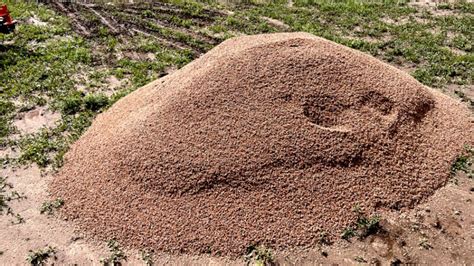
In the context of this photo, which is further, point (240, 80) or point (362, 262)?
point (240, 80)

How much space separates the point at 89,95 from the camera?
9172mm

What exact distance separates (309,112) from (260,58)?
1.29 m

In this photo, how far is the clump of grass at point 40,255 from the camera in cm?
598

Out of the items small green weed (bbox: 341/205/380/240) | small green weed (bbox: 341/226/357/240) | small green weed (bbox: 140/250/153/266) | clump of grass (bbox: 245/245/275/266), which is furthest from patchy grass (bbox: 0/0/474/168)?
small green weed (bbox: 341/226/357/240)

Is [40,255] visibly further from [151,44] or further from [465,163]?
[151,44]

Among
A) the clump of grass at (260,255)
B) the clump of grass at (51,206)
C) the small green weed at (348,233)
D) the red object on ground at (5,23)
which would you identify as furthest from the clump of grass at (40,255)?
the red object on ground at (5,23)

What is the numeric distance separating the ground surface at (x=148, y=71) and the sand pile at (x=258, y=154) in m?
0.35

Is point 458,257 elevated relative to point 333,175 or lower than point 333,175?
lower

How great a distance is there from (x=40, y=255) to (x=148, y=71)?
17.8 ft

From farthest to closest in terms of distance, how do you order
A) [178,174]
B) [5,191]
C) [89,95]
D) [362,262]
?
[89,95] < [5,191] < [178,174] < [362,262]

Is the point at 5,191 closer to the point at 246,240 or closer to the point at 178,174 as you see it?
the point at 178,174

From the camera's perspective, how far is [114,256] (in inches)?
233

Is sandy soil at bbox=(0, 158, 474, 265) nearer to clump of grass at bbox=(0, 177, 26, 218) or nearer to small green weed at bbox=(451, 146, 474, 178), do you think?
clump of grass at bbox=(0, 177, 26, 218)

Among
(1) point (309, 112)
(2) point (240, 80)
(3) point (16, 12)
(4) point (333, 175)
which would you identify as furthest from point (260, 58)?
(3) point (16, 12)
